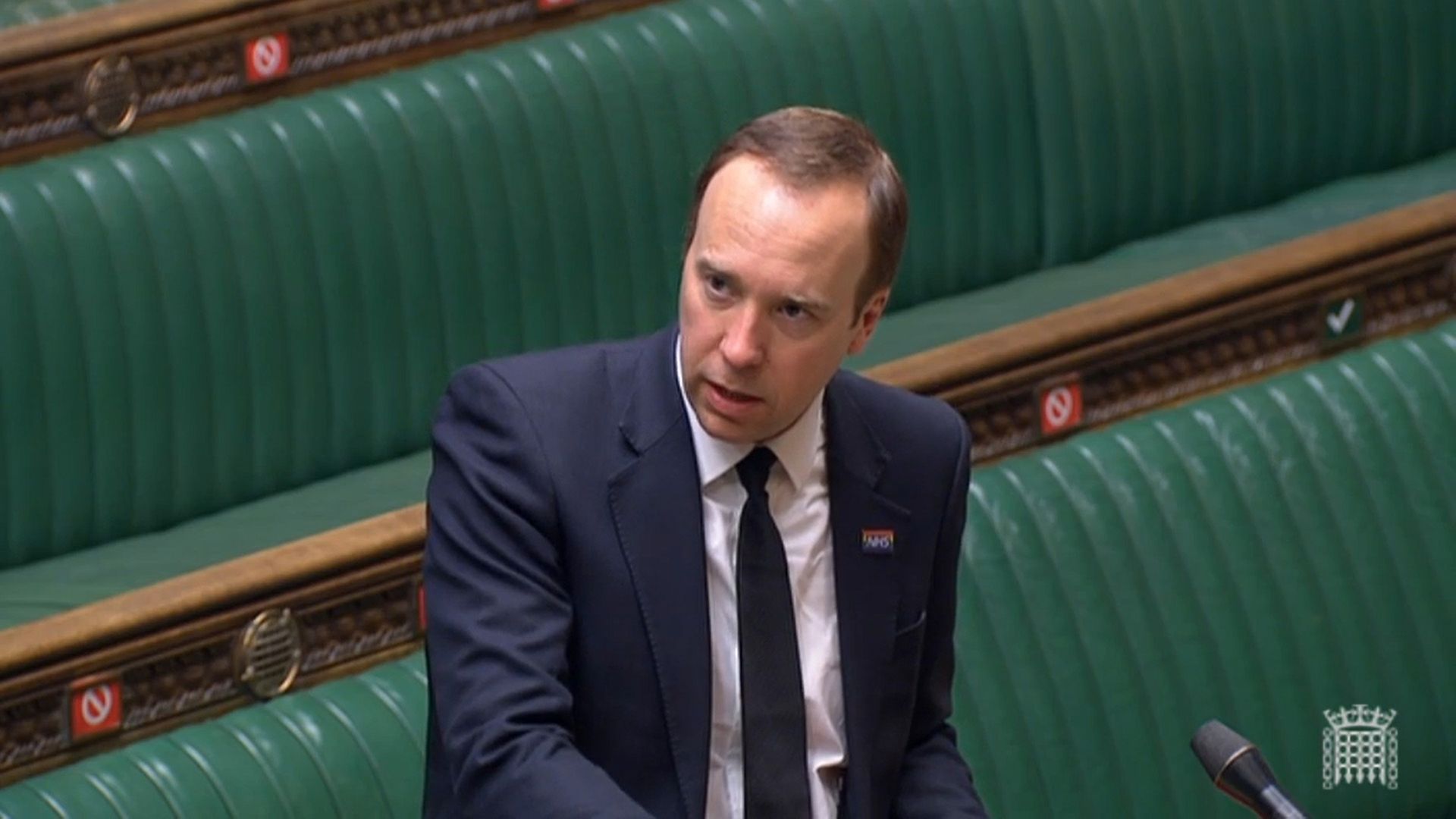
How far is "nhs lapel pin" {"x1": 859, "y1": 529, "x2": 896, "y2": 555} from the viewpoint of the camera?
1474mm

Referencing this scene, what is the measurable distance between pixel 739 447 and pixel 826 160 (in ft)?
0.61

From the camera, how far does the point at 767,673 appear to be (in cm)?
143

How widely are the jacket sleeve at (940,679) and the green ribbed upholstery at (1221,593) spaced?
1204 millimetres

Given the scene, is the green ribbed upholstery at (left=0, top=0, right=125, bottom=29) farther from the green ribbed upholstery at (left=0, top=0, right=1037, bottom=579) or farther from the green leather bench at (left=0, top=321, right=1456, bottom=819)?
the green leather bench at (left=0, top=321, right=1456, bottom=819)

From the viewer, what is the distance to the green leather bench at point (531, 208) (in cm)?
288

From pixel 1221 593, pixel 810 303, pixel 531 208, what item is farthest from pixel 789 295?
pixel 531 208

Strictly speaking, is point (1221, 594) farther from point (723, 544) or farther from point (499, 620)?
point (499, 620)

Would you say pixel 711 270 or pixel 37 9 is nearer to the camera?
pixel 711 270

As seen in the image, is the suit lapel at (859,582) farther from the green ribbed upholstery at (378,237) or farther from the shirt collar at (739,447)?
the green ribbed upholstery at (378,237)

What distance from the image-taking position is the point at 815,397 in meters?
1.42

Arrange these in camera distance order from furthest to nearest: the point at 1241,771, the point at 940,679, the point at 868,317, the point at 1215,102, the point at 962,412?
1. the point at 1215,102
2. the point at 962,412
3. the point at 940,679
4. the point at 868,317
5. the point at 1241,771

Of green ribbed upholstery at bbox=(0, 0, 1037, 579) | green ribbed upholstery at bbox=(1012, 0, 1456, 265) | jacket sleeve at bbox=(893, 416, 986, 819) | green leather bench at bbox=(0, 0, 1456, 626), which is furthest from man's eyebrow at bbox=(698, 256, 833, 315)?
green ribbed upholstery at bbox=(1012, 0, 1456, 265)

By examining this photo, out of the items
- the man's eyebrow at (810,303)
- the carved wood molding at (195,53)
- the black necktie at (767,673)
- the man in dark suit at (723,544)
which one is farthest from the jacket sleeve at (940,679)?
the carved wood molding at (195,53)

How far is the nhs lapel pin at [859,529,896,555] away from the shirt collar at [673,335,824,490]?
0.05 metres
